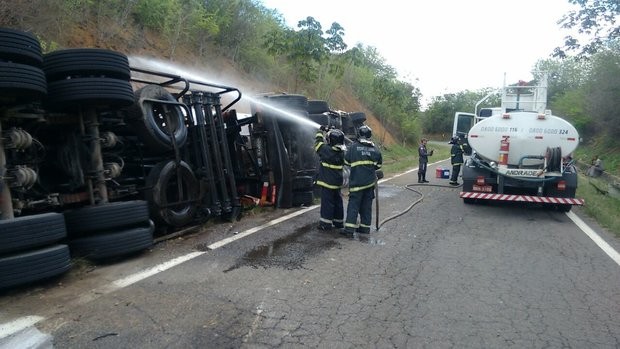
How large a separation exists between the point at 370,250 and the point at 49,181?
12.6 ft

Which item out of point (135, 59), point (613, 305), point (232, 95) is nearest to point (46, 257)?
point (613, 305)

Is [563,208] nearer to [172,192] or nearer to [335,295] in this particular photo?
[335,295]

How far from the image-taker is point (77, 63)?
4.65 meters

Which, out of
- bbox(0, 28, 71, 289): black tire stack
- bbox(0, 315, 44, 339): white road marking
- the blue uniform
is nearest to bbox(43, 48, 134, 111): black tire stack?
bbox(0, 28, 71, 289): black tire stack

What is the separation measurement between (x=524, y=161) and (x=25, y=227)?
8.48m

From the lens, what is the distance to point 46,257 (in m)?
4.05

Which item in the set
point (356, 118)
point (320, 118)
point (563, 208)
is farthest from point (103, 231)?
point (356, 118)

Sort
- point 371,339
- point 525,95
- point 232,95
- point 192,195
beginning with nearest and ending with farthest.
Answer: point 371,339, point 192,195, point 525,95, point 232,95

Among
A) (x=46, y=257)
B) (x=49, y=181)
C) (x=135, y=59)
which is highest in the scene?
(x=135, y=59)

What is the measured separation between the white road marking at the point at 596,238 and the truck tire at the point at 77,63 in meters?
6.32

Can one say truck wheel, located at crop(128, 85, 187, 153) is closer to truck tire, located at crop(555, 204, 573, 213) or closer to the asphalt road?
the asphalt road

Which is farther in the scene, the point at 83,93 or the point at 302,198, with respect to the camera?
the point at 302,198

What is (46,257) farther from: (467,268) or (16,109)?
(467,268)

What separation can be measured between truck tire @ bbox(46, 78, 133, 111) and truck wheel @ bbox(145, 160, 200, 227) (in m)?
1.29
